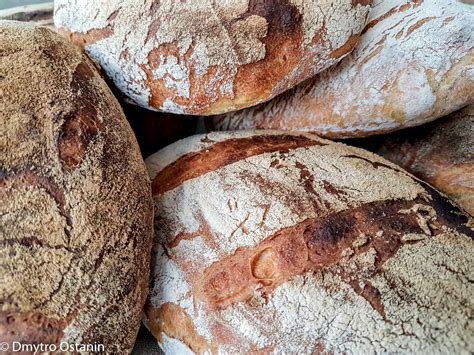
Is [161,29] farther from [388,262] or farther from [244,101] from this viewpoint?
[388,262]

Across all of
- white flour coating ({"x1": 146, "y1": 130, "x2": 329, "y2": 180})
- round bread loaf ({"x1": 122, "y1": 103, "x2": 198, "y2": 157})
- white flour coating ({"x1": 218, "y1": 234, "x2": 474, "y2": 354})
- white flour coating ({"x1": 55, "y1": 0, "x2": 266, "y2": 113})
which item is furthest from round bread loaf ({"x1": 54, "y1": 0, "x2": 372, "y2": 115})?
white flour coating ({"x1": 218, "y1": 234, "x2": 474, "y2": 354})

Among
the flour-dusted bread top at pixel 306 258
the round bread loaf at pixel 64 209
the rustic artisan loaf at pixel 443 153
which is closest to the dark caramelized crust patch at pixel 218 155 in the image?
the flour-dusted bread top at pixel 306 258

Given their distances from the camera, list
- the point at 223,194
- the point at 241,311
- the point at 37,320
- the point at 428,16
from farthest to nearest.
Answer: the point at 428,16
the point at 223,194
the point at 241,311
the point at 37,320

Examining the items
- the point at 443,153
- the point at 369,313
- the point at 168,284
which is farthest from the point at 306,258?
the point at 443,153

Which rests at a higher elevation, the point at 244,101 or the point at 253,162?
the point at 244,101

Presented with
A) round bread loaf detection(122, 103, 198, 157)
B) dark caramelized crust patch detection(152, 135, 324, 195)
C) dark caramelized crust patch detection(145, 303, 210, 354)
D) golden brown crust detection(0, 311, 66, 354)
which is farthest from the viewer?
round bread loaf detection(122, 103, 198, 157)

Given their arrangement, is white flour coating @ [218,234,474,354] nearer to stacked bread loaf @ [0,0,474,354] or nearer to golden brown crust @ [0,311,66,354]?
stacked bread loaf @ [0,0,474,354]

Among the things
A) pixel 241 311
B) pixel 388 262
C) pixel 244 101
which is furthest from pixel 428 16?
pixel 241 311

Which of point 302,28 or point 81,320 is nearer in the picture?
point 81,320
